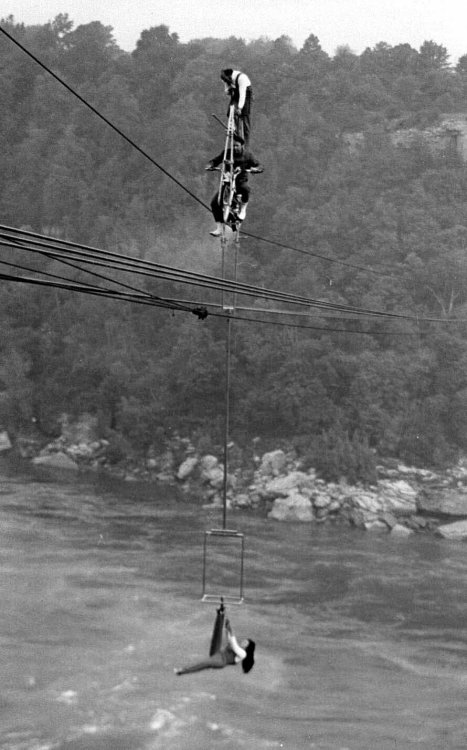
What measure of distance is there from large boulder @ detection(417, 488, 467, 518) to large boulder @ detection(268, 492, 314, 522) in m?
4.06

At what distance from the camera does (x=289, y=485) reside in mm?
34469

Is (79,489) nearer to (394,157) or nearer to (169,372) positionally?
(169,372)

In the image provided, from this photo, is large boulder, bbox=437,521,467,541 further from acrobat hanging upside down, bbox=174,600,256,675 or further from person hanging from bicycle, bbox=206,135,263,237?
acrobat hanging upside down, bbox=174,600,256,675

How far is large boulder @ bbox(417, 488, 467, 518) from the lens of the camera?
109ft

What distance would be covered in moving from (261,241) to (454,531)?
18.3m

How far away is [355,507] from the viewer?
33062mm

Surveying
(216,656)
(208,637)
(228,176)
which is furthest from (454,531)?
(216,656)

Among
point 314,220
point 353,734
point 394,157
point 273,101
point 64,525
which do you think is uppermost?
point 273,101

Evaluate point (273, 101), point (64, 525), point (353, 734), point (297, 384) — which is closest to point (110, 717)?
point (353, 734)

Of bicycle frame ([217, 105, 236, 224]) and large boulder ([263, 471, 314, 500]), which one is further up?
bicycle frame ([217, 105, 236, 224])

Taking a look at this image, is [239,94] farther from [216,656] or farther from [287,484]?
[287,484]

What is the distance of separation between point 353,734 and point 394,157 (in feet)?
115

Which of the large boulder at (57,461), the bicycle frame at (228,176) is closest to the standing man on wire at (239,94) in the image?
the bicycle frame at (228,176)

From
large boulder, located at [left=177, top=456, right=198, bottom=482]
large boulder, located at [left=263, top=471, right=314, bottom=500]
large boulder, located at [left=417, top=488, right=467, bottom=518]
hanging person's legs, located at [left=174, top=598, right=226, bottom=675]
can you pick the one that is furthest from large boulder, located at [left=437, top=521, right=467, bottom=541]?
hanging person's legs, located at [left=174, top=598, right=226, bottom=675]
